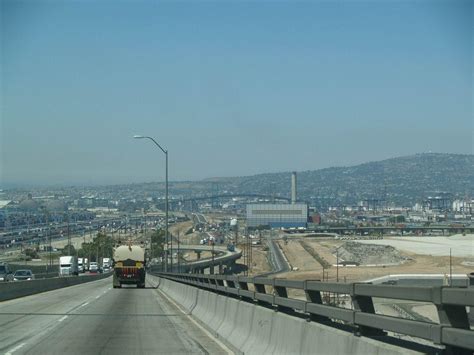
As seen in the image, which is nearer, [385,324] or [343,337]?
[385,324]

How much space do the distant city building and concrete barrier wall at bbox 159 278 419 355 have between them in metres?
131

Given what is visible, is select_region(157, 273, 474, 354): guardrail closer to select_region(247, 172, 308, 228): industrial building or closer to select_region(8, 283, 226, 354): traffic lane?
select_region(8, 283, 226, 354): traffic lane

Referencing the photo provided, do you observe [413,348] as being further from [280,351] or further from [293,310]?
[293,310]

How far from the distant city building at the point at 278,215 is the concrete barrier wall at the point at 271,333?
131 metres

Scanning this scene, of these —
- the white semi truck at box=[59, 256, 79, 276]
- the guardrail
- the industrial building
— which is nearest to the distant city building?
the industrial building

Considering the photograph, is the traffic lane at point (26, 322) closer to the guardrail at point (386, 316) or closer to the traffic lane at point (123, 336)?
the traffic lane at point (123, 336)

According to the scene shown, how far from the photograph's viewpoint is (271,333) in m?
12.9

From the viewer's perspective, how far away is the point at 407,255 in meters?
49.2

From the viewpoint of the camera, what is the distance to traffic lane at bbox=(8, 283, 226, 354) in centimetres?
1644

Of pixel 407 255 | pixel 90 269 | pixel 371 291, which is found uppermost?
pixel 371 291

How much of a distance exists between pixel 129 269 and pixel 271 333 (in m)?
49.5

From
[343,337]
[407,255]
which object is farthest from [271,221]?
[343,337]

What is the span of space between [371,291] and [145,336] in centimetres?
1197

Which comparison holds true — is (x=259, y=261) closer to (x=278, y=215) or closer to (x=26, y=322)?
(x=26, y=322)
